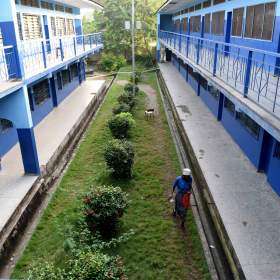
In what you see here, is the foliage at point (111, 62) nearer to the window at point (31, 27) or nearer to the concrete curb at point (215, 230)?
the window at point (31, 27)

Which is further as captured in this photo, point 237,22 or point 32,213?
point 237,22

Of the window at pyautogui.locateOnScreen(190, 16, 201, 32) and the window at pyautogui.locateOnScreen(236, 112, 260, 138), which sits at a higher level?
the window at pyautogui.locateOnScreen(190, 16, 201, 32)

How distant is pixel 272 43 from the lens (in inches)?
380

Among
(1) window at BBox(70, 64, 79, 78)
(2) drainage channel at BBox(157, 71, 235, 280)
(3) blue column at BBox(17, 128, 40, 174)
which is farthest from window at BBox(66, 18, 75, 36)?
(3) blue column at BBox(17, 128, 40, 174)

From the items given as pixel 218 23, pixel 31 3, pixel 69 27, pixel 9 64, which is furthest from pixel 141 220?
pixel 69 27

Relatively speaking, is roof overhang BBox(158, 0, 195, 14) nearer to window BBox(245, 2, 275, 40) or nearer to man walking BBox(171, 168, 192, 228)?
window BBox(245, 2, 275, 40)

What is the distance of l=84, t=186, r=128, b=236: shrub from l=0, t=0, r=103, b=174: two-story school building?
3495 mm

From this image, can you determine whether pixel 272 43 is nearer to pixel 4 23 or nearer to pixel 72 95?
pixel 4 23

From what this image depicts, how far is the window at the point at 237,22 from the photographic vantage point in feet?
41.0

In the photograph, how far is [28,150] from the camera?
1008 centimetres

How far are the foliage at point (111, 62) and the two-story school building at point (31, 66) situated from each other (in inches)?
378

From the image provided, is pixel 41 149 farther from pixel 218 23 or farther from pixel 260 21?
pixel 218 23

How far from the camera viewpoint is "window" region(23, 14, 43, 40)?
1386 centimetres

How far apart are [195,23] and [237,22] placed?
31.2 feet
